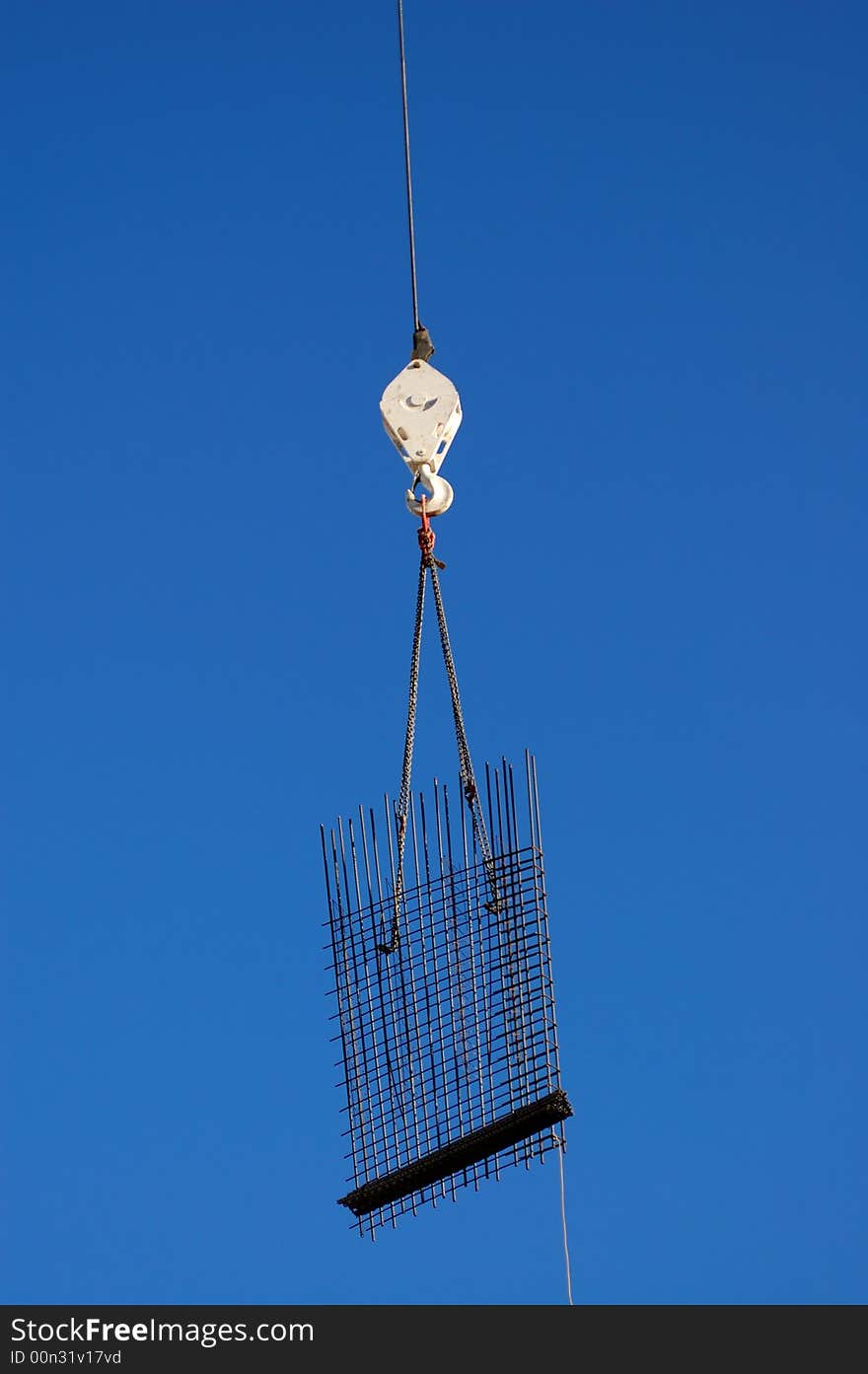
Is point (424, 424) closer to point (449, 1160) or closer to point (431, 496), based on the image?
point (431, 496)

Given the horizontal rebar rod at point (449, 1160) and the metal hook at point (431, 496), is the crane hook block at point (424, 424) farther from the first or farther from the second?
the horizontal rebar rod at point (449, 1160)

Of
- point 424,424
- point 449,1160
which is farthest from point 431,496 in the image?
point 449,1160

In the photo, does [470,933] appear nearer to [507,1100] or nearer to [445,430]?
[507,1100]

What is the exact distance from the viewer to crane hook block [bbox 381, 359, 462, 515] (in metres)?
10.8

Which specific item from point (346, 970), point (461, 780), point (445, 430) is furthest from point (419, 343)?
point (346, 970)

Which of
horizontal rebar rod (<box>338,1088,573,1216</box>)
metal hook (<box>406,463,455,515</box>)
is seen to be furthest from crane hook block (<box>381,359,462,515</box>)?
horizontal rebar rod (<box>338,1088,573,1216</box>)

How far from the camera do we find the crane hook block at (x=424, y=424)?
10.8 metres

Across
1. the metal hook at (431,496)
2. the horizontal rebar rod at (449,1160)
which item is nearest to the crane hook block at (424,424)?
the metal hook at (431,496)

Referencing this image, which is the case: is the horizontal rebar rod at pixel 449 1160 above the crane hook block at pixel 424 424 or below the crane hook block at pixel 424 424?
below

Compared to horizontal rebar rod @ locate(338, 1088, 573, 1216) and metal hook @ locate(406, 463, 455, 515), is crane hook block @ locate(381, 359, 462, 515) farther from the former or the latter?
horizontal rebar rod @ locate(338, 1088, 573, 1216)

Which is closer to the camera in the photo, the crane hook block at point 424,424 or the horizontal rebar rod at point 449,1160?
the horizontal rebar rod at point 449,1160

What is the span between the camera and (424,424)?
428 inches

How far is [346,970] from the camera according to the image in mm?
10281

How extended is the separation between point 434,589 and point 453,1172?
2378 mm
